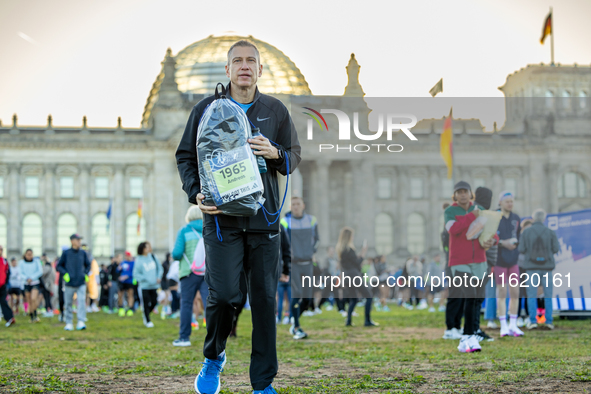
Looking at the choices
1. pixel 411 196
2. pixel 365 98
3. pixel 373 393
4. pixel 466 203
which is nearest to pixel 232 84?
pixel 373 393

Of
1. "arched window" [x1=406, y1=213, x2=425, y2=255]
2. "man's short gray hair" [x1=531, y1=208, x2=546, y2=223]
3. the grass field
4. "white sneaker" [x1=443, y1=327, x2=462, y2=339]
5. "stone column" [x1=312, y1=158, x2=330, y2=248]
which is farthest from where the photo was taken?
"arched window" [x1=406, y1=213, x2=425, y2=255]

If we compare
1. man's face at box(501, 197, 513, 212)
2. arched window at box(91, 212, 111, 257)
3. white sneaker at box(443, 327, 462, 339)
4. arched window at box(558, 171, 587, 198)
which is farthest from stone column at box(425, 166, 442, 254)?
white sneaker at box(443, 327, 462, 339)

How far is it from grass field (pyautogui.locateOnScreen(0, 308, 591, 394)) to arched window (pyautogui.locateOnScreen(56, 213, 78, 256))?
51878 millimetres

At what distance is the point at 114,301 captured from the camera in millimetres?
28375

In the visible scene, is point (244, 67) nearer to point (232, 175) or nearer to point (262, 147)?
point (262, 147)

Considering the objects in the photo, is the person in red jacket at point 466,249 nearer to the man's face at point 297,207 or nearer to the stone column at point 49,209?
the man's face at point 297,207

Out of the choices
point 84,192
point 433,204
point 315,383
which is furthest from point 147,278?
point 433,204

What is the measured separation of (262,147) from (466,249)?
6.00 m

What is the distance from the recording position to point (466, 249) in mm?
10859

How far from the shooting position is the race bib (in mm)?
5340

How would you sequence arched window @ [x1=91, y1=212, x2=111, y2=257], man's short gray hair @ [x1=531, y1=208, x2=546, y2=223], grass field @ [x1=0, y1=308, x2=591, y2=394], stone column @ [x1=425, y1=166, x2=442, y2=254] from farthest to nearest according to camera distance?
stone column @ [x1=425, y1=166, x2=442, y2=254], arched window @ [x1=91, y1=212, x2=111, y2=257], man's short gray hair @ [x1=531, y1=208, x2=546, y2=223], grass field @ [x1=0, y1=308, x2=591, y2=394]

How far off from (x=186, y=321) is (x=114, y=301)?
1686 centimetres

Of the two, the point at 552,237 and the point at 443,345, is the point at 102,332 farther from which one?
the point at 552,237

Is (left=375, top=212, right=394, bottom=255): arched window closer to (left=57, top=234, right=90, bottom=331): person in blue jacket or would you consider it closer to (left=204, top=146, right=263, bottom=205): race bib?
(left=57, top=234, right=90, bottom=331): person in blue jacket
